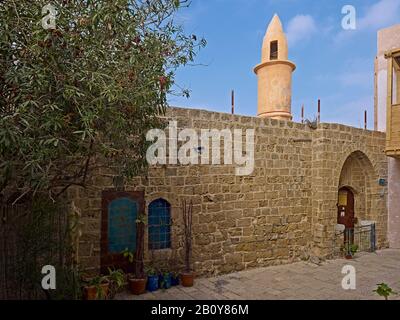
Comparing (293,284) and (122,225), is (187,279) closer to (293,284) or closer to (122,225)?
(122,225)

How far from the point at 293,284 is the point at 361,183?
477 cm

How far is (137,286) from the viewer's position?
4.95m

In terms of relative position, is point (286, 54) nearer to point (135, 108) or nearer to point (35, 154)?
point (135, 108)

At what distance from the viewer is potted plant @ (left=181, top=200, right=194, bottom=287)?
5.38m

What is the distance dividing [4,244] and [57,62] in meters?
2.56

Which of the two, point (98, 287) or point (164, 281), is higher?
point (98, 287)

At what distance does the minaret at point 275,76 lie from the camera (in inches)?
362

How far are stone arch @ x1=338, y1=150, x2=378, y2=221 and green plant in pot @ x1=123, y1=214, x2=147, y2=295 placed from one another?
6185 millimetres

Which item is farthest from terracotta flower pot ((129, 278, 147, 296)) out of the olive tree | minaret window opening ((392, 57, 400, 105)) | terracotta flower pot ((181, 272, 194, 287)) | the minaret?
minaret window opening ((392, 57, 400, 105))

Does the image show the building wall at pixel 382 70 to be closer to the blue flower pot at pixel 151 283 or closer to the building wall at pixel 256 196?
the building wall at pixel 256 196

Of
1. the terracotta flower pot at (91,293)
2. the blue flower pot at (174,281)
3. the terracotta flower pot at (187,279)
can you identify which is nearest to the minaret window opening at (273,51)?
the terracotta flower pot at (187,279)

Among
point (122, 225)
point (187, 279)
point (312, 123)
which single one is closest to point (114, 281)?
point (122, 225)

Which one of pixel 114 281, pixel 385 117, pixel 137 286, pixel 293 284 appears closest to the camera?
pixel 114 281

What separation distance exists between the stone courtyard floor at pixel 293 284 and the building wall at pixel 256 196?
1.28 ft
